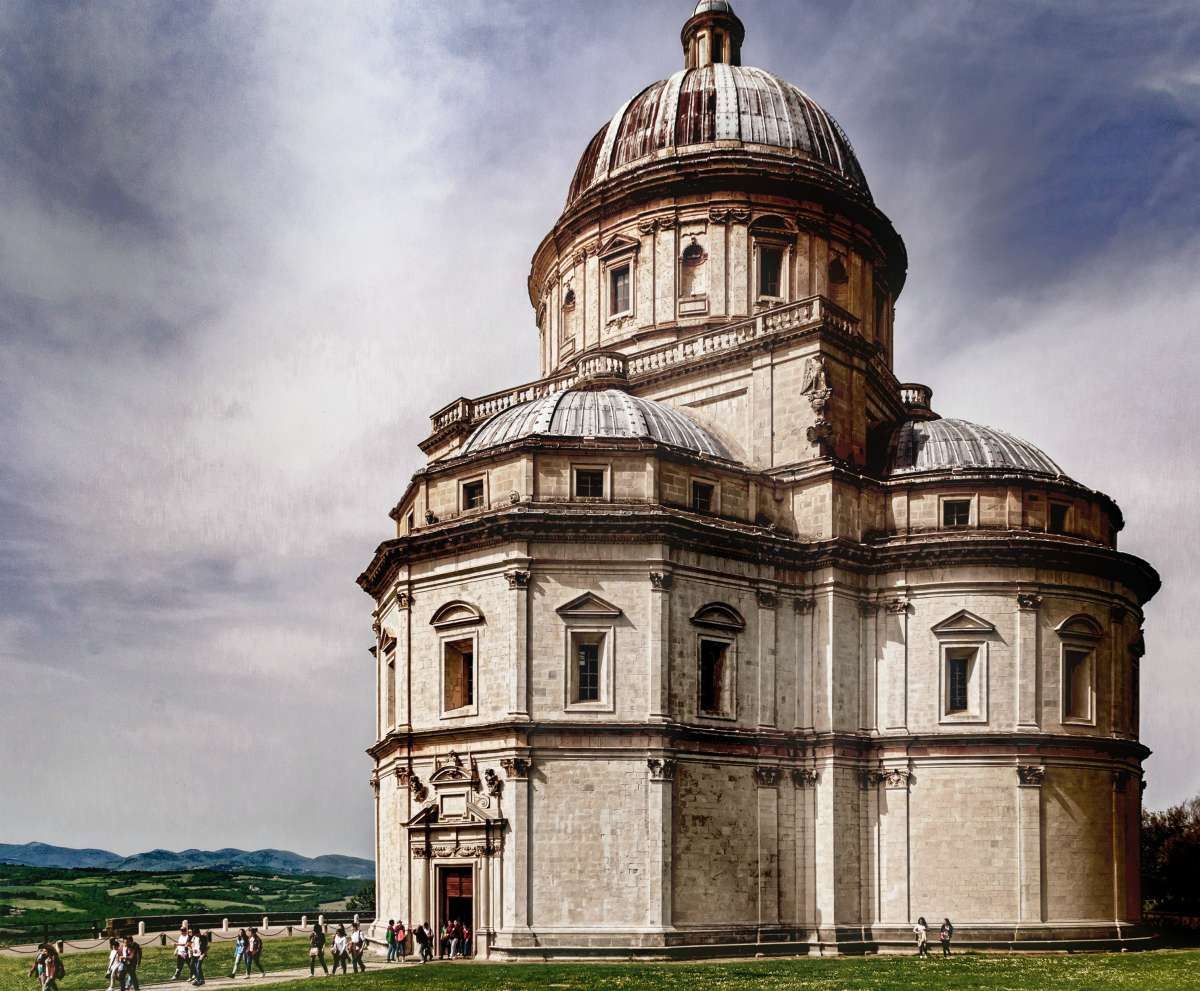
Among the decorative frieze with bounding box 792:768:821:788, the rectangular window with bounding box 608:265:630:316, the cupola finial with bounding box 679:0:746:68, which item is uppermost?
the cupola finial with bounding box 679:0:746:68

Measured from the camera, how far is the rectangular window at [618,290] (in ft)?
157

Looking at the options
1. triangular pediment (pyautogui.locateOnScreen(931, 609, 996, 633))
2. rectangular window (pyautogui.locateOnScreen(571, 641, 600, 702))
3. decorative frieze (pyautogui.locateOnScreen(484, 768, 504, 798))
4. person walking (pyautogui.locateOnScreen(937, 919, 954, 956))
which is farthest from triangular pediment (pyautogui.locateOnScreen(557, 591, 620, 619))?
person walking (pyautogui.locateOnScreen(937, 919, 954, 956))

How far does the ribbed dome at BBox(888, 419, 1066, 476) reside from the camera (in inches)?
1583

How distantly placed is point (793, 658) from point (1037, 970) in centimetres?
1066

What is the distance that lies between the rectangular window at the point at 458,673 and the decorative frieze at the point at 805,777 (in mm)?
9461

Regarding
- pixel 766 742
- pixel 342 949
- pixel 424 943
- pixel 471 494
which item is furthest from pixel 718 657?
pixel 342 949

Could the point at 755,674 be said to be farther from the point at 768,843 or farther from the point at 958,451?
the point at 958,451

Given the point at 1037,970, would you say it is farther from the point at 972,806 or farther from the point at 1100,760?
the point at 1100,760

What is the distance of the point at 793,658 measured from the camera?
124 ft

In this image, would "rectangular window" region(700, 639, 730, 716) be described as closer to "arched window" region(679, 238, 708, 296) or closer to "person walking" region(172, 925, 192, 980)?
"person walking" region(172, 925, 192, 980)

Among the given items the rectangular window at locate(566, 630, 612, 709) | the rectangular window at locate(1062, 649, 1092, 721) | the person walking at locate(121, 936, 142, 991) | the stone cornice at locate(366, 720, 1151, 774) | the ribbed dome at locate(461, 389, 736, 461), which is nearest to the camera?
the person walking at locate(121, 936, 142, 991)

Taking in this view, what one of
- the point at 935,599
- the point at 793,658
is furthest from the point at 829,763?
the point at 935,599

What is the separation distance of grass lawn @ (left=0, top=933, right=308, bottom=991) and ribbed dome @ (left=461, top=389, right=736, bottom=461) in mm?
15760

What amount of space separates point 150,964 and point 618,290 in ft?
89.1
